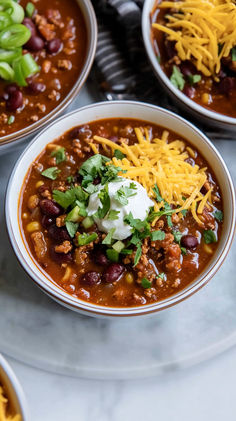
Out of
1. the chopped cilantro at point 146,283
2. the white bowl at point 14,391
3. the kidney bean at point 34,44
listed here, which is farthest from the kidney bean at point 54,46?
the white bowl at point 14,391

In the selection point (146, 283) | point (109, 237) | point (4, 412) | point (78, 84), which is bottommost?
point (4, 412)

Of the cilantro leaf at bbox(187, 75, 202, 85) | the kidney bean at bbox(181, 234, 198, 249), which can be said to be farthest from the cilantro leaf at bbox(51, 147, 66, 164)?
the cilantro leaf at bbox(187, 75, 202, 85)

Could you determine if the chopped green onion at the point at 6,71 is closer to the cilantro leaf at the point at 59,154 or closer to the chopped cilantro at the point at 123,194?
the cilantro leaf at the point at 59,154

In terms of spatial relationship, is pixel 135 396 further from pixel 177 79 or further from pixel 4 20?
pixel 4 20

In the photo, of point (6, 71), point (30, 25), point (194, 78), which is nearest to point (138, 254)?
point (194, 78)

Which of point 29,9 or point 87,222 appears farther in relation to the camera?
point 29,9

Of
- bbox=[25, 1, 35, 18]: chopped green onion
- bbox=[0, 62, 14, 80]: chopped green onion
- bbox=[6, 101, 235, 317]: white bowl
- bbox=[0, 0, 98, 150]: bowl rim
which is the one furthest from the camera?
bbox=[25, 1, 35, 18]: chopped green onion

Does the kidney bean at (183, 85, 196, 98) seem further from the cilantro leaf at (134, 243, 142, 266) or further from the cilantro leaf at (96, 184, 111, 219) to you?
the cilantro leaf at (134, 243, 142, 266)
